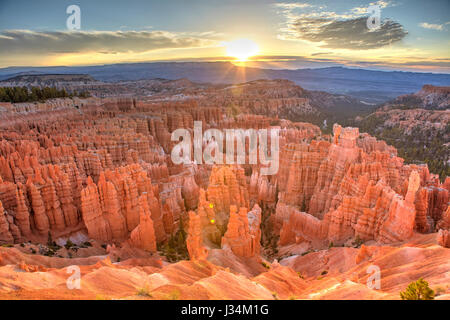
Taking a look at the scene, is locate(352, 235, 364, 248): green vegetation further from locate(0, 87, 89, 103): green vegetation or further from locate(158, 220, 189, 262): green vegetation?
locate(0, 87, 89, 103): green vegetation

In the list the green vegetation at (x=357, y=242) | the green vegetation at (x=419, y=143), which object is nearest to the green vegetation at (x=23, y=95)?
the green vegetation at (x=357, y=242)

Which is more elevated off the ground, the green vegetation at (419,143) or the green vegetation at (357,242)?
the green vegetation at (419,143)

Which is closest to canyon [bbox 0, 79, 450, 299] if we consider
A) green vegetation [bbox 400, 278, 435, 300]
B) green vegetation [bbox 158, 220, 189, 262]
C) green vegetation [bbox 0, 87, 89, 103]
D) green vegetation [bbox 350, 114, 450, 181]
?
green vegetation [bbox 158, 220, 189, 262]

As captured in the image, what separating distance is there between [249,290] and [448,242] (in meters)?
11.5

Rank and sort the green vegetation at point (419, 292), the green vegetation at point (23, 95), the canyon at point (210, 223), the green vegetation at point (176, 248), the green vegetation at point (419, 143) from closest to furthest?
the green vegetation at point (419, 292), the canyon at point (210, 223), the green vegetation at point (176, 248), the green vegetation at point (23, 95), the green vegetation at point (419, 143)

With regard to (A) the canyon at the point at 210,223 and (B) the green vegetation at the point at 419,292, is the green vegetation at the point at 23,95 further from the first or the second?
(B) the green vegetation at the point at 419,292

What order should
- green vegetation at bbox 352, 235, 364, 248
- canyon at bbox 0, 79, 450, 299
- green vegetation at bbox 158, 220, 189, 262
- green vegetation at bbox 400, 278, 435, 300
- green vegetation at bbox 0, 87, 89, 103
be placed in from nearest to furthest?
green vegetation at bbox 400, 278, 435, 300 → canyon at bbox 0, 79, 450, 299 → green vegetation at bbox 352, 235, 364, 248 → green vegetation at bbox 158, 220, 189, 262 → green vegetation at bbox 0, 87, 89, 103

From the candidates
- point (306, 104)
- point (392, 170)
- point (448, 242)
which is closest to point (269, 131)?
point (392, 170)

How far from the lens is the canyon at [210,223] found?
10.9m

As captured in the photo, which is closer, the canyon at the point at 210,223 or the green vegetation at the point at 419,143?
the canyon at the point at 210,223

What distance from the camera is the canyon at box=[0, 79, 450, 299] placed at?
1088 centimetres

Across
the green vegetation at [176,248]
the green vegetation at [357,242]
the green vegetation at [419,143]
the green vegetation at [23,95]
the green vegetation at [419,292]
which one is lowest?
the green vegetation at [176,248]

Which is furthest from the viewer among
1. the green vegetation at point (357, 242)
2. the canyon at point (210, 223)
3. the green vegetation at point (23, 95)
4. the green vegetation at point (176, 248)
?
the green vegetation at point (23, 95)
